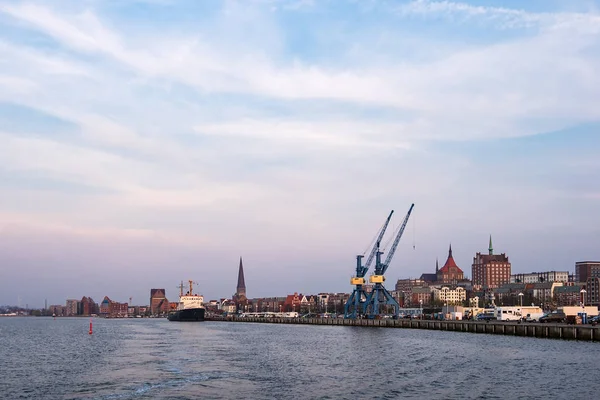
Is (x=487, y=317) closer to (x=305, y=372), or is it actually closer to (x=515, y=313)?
(x=515, y=313)

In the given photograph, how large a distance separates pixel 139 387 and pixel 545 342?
57.4m

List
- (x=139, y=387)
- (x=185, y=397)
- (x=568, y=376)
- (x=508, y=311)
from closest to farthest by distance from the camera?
(x=185, y=397)
(x=139, y=387)
(x=568, y=376)
(x=508, y=311)

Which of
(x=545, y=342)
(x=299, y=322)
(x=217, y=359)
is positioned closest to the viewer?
(x=217, y=359)

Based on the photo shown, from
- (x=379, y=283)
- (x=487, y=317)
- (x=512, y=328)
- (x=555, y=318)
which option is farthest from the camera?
(x=379, y=283)

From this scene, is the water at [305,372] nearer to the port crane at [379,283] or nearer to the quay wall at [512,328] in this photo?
the quay wall at [512,328]

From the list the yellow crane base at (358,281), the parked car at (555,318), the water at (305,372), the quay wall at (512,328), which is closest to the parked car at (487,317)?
the quay wall at (512,328)

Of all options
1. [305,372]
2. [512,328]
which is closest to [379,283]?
[512,328]

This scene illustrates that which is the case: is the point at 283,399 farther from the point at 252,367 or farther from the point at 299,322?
the point at 299,322

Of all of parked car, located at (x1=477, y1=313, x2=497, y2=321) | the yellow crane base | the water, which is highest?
the yellow crane base

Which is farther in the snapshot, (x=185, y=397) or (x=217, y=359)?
(x=217, y=359)

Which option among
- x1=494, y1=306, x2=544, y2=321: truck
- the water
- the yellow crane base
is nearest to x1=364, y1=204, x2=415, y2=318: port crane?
the yellow crane base

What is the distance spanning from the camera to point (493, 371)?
5291 centimetres

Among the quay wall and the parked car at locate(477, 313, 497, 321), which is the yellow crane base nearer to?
the quay wall

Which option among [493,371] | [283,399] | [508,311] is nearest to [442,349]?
[493,371]
